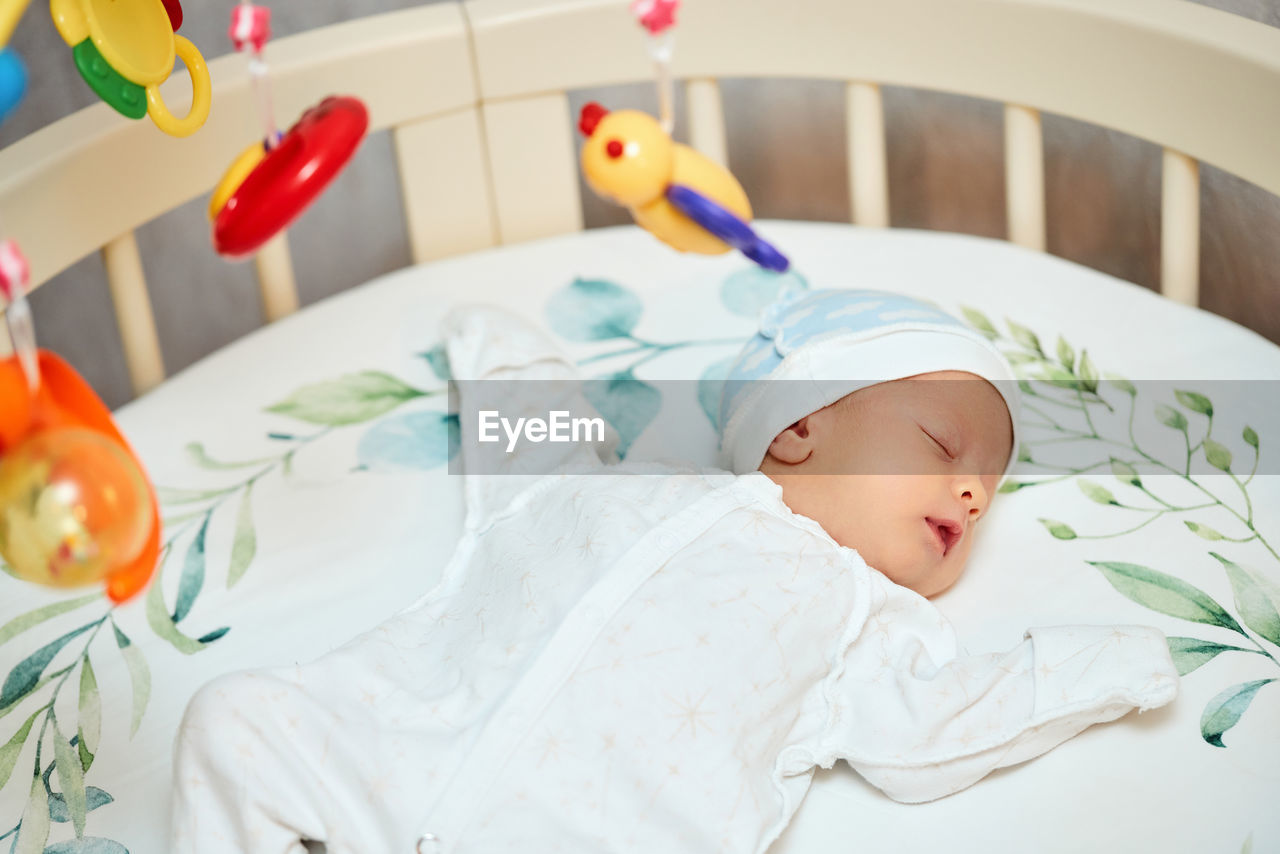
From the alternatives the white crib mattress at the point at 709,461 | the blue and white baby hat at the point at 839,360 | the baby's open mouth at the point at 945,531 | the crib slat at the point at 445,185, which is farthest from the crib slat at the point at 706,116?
the baby's open mouth at the point at 945,531

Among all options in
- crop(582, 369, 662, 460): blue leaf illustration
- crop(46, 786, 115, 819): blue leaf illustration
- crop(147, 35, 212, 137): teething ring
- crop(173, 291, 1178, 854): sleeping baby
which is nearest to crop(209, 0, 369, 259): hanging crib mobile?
crop(147, 35, 212, 137): teething ring

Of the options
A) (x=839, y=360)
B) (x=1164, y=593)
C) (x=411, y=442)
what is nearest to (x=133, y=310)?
(x=411, y=442)

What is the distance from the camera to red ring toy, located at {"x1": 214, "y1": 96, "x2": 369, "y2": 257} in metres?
0.57

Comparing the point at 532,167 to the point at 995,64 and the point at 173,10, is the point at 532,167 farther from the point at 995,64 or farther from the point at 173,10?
the point at 173,10

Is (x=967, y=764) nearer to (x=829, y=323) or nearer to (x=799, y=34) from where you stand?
(x=829, y=323)

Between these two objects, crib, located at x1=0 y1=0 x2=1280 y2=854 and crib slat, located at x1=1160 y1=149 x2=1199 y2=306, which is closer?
crib, located at x1=0 y1=0 x2=1280 y2=854

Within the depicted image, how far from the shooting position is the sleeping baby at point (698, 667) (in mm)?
721

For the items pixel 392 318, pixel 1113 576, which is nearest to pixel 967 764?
pixel 1113 576

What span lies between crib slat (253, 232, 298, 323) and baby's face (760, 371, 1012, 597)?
56 centimetres

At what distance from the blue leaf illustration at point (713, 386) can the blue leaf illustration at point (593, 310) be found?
0.11 metres

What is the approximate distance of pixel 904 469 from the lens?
2.91 feet

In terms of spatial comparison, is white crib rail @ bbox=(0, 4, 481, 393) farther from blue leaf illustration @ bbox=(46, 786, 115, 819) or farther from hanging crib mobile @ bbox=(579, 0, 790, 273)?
hanging crib mobile @ bbox=(579, 0, 790, 273)

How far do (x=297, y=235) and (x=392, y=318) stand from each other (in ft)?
1.18

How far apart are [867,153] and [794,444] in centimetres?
42
